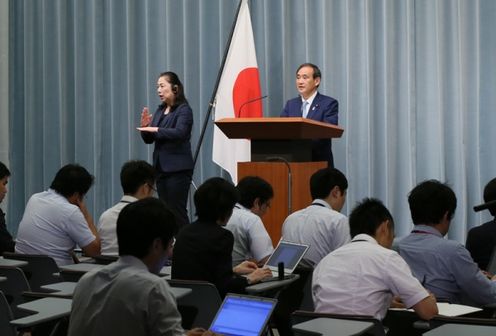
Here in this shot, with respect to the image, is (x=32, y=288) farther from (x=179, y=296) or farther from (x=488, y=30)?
(x=488, y=30)

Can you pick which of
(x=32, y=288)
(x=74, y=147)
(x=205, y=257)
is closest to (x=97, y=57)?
(x=74, y=147)

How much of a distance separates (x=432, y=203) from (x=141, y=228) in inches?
66.0

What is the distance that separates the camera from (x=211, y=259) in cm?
352

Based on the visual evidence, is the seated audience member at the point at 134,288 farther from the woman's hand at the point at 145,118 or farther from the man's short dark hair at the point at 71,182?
the woman's hand at the point at 145,118

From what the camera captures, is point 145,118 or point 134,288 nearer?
point 134,288

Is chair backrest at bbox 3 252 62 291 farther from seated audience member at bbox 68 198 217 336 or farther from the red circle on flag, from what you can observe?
the red circle on flag

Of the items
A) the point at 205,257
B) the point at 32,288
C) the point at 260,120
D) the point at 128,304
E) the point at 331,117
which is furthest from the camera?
the point at 331,117

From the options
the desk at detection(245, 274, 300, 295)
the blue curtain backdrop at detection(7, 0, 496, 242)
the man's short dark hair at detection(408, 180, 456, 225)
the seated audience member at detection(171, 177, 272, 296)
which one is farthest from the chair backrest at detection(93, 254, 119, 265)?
the blue curtain backdrop at detection(7, 0, 496, 242)

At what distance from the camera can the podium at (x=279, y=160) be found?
5.55 meters

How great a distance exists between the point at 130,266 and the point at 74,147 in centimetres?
683

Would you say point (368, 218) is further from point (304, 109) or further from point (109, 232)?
point (304, 109)

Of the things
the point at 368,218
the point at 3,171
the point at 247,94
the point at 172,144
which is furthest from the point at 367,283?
the point at 247,94

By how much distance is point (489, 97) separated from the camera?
293 inches

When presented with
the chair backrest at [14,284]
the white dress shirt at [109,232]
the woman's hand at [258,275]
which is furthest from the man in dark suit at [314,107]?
the chair backrest at [14,284]
